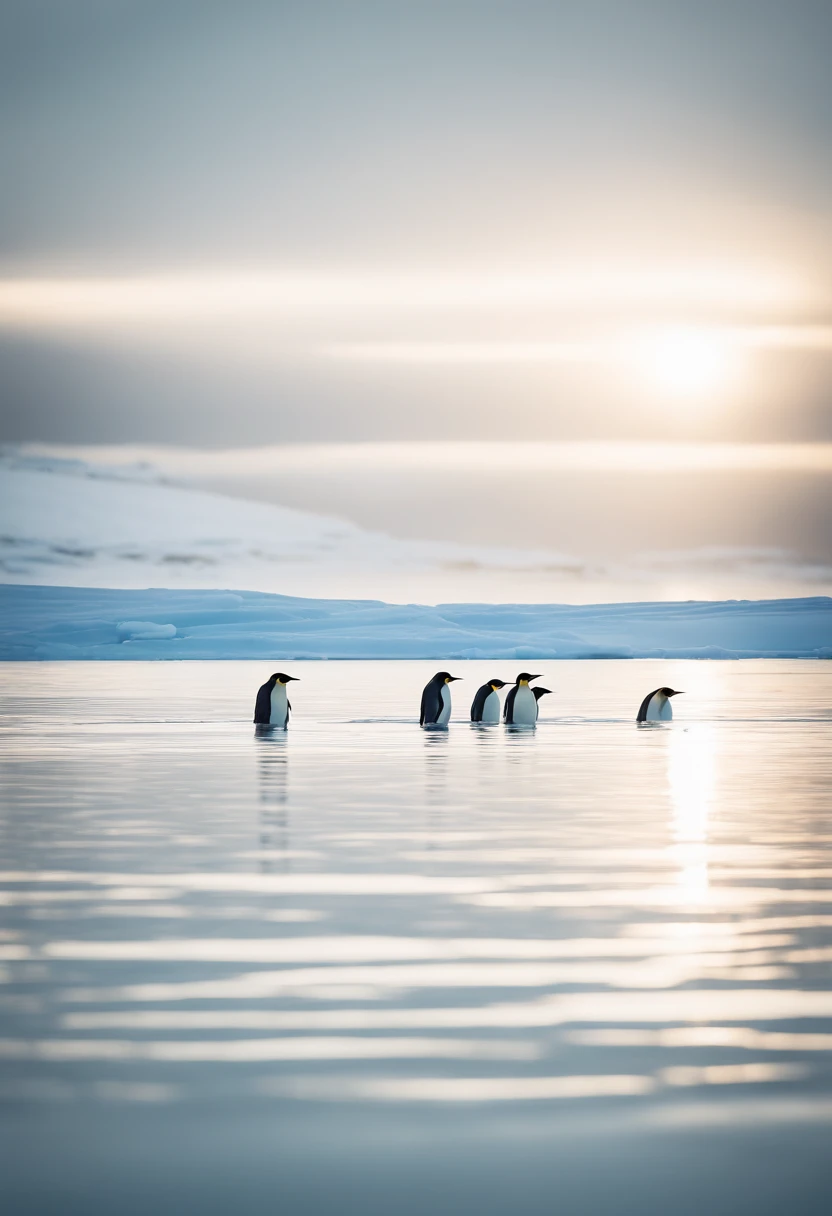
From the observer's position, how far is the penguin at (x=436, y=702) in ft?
72.5

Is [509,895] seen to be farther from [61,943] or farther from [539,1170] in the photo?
[539,1170]

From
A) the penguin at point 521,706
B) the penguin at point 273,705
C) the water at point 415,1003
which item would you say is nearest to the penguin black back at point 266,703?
the penguin at point 273,705

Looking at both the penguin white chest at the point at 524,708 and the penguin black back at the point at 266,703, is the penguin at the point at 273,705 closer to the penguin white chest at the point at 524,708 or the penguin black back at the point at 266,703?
the penguin black back at the point at 266,703

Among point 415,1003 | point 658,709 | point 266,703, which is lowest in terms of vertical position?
point 415,1003

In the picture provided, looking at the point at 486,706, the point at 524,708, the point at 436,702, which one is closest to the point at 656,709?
the point at 524,708

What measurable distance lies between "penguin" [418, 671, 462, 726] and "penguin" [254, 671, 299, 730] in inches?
76.2

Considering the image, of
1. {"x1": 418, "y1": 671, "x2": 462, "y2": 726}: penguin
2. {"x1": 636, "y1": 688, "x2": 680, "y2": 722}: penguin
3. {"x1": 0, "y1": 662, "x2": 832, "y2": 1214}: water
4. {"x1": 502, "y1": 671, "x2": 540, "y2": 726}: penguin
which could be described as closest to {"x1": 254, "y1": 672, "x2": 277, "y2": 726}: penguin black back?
{"x1": 418, "y1": 671, "x2": 462, "y2": 726}: penguin

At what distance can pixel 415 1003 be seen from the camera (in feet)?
17.7

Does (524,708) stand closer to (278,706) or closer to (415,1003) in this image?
(278,706)

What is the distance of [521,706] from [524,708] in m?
0.06

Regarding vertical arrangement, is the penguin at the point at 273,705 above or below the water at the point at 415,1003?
above

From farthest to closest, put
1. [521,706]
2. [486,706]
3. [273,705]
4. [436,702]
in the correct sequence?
[486,706], [521,706], [436,702], [273,705]

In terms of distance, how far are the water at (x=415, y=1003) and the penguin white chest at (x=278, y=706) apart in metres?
9.29

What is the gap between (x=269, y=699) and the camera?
849 inches
